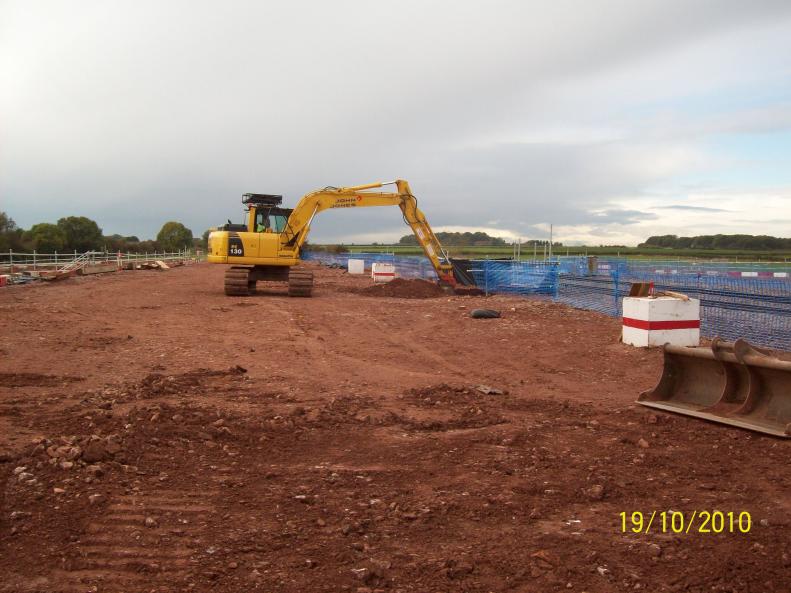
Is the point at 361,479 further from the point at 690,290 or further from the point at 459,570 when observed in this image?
the point at 690,290

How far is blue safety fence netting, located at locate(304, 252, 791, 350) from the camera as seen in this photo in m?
13.3

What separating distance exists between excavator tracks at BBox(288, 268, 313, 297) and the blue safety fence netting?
6.60 meters

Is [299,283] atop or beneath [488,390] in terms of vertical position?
atop

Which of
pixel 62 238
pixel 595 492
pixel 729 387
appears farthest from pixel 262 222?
pixel 62 238

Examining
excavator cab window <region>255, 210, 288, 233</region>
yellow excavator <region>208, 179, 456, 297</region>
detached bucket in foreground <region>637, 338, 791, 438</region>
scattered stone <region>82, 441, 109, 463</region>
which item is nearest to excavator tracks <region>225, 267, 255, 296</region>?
yellow excavator <region>208, 179, 456, 297</region>

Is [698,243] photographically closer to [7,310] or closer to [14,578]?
[7,310]

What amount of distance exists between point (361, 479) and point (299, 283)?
1800 cm

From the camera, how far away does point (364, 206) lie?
24.1 m

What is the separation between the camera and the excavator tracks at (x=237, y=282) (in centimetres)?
2272

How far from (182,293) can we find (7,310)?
7819mm

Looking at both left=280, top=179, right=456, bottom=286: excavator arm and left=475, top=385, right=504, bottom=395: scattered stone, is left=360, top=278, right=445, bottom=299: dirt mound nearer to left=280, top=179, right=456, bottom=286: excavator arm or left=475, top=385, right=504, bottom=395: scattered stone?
left=280, top=179, right=456, bottom=286: excavator arm

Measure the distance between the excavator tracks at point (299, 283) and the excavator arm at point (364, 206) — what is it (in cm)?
89
